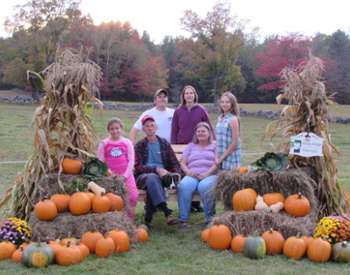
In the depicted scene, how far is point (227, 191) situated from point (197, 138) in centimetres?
95

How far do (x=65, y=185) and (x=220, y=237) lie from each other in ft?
5.45

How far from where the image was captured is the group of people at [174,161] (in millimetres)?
6227

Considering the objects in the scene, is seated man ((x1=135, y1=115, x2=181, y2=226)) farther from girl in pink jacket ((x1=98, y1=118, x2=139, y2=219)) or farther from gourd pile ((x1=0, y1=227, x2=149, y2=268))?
gourd pile ((x1=0, y1=227, x2=149, y2=268))

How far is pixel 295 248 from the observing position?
5051 millimetres

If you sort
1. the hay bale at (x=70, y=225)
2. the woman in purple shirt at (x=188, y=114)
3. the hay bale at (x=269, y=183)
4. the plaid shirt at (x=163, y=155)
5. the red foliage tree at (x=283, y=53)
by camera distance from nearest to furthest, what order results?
the hay bale at (x=70, y=225)
the hay bale at (x=269, y=183)
the plaid shirt at (x=163, y=155)
the woman in purple shirt at (x=188, y=114)
the red foliage tree at (x=283, y=53)

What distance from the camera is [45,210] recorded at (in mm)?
5332

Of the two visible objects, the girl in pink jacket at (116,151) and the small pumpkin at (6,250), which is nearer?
the small pumpkin at (6,250)

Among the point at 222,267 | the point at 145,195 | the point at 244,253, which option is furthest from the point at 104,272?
the point at 145,195

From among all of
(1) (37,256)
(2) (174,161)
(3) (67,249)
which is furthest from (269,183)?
(1) (37,256)

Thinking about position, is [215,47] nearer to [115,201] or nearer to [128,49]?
[128,49]

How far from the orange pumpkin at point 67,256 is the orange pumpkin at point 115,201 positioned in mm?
888

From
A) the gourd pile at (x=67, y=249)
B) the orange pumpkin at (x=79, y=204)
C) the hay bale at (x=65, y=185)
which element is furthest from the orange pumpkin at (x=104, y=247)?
the hay bale at (x=65, y=185)

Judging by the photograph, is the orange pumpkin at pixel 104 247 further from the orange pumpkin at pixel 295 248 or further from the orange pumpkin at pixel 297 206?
the orange pumpkin at pixel 297 206

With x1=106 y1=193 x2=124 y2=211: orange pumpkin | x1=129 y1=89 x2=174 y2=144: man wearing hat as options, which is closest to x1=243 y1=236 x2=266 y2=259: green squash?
x1=106 y1=193 x2=124 y2=211: orange pumpkin
